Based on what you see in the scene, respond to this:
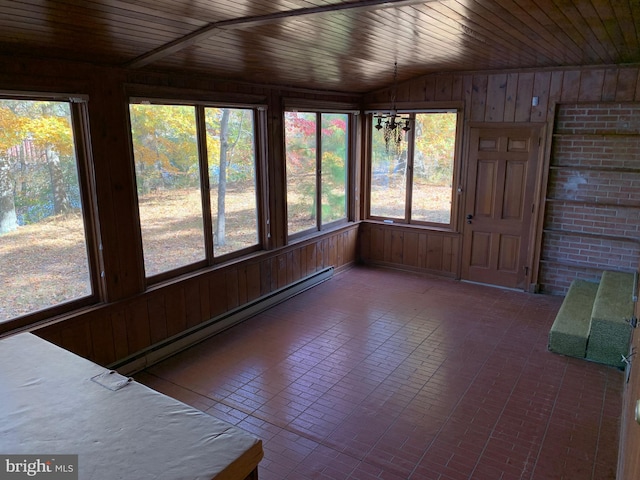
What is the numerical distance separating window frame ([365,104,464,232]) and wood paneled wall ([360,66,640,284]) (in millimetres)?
67

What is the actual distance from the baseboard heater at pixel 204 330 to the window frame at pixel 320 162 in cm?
64

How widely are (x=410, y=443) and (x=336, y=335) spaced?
174 cm

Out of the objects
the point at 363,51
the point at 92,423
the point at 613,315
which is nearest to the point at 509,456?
the point at 613,315

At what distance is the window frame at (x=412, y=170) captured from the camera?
6152 mm

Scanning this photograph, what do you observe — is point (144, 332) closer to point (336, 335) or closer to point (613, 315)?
point (336, 335)

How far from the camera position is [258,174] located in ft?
17.4

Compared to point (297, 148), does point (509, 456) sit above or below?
below

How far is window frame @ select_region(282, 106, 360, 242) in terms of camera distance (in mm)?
5674

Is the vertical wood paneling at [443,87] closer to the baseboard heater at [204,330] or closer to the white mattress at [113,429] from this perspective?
the baseboard heater at [204,330]

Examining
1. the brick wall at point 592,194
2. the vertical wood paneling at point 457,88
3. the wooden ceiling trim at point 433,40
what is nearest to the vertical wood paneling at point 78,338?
the wooden ceiling trim at point 433,40

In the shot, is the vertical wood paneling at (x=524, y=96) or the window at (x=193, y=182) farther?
the vertical wood paneling at (x=524, y=96)

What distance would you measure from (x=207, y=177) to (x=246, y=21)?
6.29ft

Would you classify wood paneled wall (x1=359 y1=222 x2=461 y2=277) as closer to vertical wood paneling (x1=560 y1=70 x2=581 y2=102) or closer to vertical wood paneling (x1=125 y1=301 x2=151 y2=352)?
vertical wood paneling (x1=560 y1=70 x2=581 y2=102)

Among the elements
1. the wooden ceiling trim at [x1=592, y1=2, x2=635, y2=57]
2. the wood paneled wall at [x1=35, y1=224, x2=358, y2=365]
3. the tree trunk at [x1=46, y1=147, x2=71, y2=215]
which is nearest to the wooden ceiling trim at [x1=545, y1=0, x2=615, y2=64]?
the wooden ceiling trim at [x1=592, y1=2, x2=635, y2=57]
